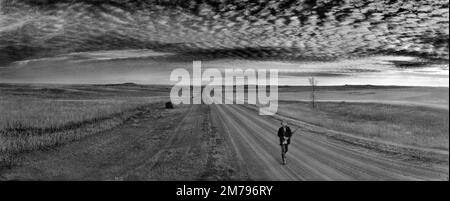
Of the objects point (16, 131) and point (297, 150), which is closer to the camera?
point (297, 150)

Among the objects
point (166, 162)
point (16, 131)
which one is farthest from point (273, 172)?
point (16, 131)

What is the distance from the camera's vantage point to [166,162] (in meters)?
13.5

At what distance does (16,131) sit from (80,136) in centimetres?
450

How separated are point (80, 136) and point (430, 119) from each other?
109ft
